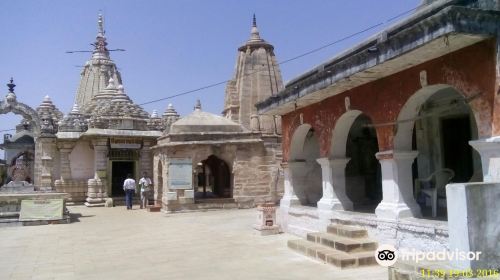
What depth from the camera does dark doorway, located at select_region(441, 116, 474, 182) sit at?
32.2 ft

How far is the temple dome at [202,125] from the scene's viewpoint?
18500 mm

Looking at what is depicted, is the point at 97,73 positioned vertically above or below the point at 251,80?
above

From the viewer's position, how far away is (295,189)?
1221 cm

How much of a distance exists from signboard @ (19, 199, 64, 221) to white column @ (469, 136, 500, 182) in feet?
44.7

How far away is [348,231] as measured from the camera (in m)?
8.40

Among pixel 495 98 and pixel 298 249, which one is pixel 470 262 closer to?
pixel 495 98

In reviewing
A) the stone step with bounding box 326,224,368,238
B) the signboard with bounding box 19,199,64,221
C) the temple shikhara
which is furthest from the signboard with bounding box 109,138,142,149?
the stone step with bounding box 326,224,368,238

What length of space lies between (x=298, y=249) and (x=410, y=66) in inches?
160

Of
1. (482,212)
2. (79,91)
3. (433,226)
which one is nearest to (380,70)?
(433,226)

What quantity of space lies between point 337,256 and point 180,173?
1110cm

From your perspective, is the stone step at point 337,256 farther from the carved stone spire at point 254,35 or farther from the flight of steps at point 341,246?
the carved stone spire at point 254,35

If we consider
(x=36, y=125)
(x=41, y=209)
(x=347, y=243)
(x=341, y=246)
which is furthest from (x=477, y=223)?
(x=36, y=125)

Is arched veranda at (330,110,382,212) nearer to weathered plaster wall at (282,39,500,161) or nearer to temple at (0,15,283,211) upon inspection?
weathered plaster wall at (282,39,500,161)

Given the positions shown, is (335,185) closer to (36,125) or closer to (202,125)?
(202,125)
